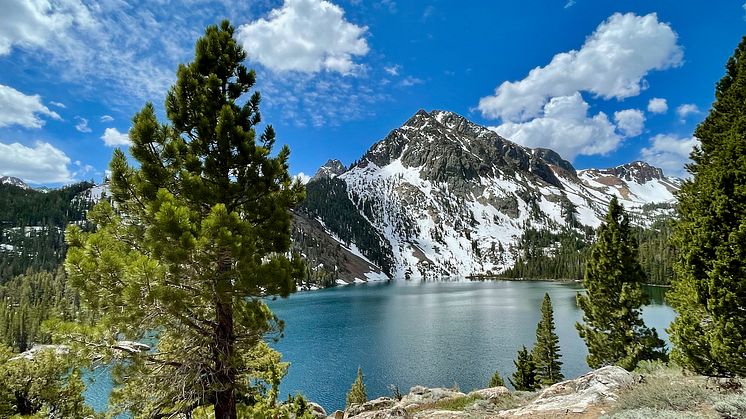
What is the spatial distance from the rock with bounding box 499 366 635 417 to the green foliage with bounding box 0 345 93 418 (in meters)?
19.5

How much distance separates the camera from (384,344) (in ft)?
213

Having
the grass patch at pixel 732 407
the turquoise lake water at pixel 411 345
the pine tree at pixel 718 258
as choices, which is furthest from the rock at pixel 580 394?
the turquoise lake water at pixel 411 345

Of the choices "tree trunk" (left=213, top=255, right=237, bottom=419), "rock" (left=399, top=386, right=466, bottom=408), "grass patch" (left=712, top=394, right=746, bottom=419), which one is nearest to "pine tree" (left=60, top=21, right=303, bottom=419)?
"tree trunk" (left=213, top=255, right=237, bottom=419)

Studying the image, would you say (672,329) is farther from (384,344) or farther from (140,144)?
(384,344)

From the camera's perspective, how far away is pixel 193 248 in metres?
7.53

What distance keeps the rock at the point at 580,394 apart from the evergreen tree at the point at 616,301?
8.36 metres

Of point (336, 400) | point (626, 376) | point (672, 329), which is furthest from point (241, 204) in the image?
point (336, 400)

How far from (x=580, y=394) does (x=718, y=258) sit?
714 cm

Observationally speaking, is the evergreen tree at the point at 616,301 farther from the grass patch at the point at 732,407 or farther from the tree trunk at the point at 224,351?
the tree trunk at the point at 224,351

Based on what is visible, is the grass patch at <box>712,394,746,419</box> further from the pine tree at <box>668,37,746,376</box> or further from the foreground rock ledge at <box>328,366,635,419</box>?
the foreground rock ledge at <box>328,366,635,419</box>

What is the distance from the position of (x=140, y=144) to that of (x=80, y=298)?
382 centimetres

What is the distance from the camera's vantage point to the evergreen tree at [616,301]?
78.3 ft

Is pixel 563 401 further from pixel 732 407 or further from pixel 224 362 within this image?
pixel 224 362

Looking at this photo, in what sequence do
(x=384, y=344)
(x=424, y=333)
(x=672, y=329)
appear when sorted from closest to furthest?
(x=672, y=329) < (x=384, y=344) < (x=424, y=333)
